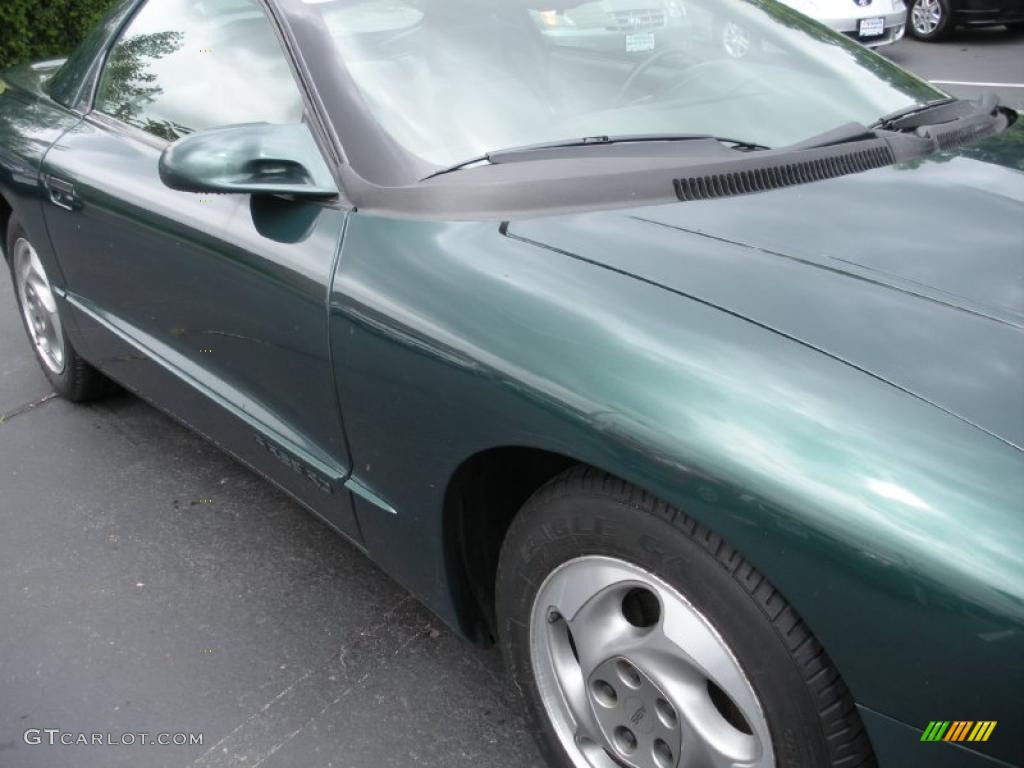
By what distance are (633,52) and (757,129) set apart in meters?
0.41

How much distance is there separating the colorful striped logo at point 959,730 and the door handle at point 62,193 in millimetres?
2459

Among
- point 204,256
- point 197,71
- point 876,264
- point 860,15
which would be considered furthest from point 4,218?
point 860,15

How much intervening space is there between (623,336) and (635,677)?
0.56 meters

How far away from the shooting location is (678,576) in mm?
1464

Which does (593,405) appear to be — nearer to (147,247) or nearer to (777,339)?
(777,339)

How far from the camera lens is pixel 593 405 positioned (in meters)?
1.51

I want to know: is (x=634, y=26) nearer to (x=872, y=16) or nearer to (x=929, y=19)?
(x=872, y=16)

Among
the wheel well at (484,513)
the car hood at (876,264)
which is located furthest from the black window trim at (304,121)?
the wheel well at (484,513)

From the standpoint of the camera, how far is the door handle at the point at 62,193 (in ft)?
9.29

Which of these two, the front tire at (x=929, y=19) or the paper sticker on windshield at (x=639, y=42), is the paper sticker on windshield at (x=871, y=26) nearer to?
the front tire at (x=929, y=19)

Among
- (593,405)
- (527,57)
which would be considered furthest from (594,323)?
(527,57)

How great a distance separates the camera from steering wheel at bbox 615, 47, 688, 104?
2.24 m

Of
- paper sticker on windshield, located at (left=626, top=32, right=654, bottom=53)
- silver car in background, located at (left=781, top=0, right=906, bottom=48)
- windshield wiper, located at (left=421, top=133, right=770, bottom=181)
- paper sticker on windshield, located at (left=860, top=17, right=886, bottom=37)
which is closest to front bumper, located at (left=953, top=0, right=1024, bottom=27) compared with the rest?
silver car in background, located at (left=781, top=0, right=906, bottom=48)

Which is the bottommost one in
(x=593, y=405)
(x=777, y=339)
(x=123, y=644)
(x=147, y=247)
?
(x=123, y=644)
